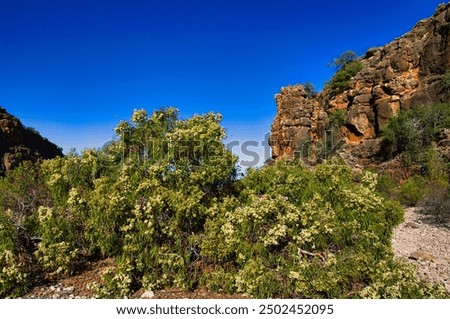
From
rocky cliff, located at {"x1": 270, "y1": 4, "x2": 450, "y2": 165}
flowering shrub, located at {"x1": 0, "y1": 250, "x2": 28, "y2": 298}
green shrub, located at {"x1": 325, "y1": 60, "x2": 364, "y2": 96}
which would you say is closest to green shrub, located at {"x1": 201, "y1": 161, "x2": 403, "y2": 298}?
flowering shrub, located at {"x1": 0, "y1": 250, "x2": 28, "y2": 298}

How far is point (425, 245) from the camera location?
1323 cm

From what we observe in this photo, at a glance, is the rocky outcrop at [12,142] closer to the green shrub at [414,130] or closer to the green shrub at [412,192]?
the green shrub at [412,192]

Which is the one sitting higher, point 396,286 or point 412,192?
point 412,192

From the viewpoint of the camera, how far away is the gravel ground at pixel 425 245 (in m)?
10.2

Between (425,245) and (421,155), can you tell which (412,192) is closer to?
(421,155)

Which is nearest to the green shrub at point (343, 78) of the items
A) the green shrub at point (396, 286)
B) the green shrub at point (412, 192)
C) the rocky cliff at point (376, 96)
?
the rocky cliff at point (376, 96)

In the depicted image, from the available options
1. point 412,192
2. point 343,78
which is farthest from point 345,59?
point 412,192

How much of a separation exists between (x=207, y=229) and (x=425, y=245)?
1071 cm

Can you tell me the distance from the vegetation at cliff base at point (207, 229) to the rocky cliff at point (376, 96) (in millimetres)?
26636

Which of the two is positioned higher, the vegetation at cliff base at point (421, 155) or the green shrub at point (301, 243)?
the vegetation at cliff base at point (421, 155)

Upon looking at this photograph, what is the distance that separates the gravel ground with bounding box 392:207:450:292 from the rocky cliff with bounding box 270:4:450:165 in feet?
50.3

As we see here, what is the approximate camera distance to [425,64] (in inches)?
1293

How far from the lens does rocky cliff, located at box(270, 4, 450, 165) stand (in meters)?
31.7

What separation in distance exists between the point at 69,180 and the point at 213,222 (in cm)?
398
